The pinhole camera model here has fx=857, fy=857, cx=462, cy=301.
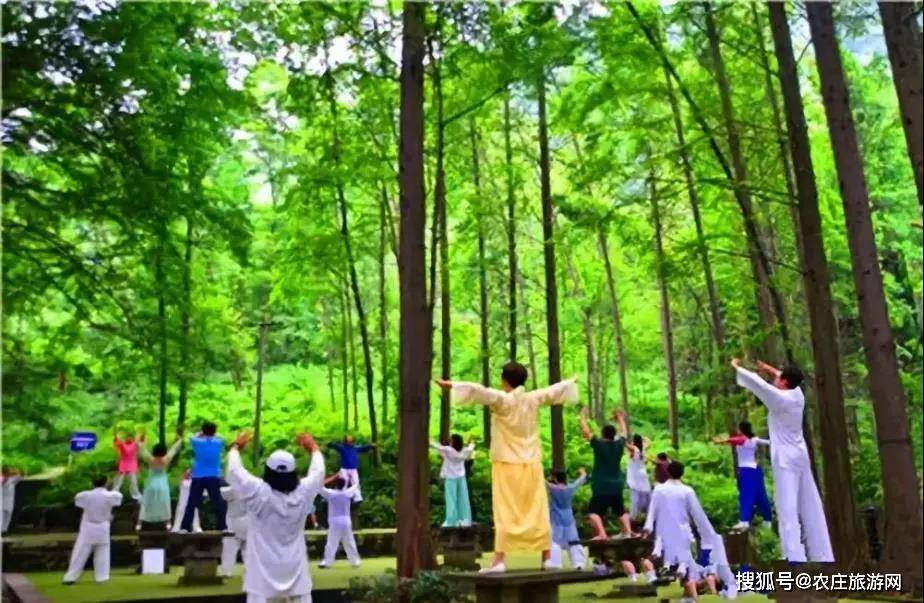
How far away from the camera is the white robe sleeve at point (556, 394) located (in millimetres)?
7086

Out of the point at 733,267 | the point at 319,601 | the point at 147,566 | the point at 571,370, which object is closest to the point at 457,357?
the point at 571,370

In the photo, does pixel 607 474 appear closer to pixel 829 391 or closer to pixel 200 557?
pixel 829 391

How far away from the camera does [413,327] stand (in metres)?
9.51

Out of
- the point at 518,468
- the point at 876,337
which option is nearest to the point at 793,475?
the point at 876,337

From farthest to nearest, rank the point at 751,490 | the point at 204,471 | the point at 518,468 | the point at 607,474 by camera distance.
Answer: the point at 204,471 → the point at 607,474 → the point at 751,490 → the point at 518,468

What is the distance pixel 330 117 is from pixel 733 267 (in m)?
8.38

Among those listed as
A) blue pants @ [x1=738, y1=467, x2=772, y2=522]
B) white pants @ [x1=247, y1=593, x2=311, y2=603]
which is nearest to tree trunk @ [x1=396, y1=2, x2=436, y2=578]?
white pants @ [x1=247, y1=593, x2=311, y2=603]

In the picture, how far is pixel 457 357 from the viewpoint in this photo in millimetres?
31828

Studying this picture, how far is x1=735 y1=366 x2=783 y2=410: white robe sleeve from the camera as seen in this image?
24.4ft

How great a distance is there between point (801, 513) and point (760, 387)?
4.32 ft

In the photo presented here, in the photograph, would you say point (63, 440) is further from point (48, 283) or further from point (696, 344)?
point (696, 344)

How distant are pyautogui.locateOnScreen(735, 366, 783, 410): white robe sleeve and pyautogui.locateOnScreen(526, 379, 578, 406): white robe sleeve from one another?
56.0 inches

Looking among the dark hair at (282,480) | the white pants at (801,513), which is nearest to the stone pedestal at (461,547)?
the white pants at (801,513)

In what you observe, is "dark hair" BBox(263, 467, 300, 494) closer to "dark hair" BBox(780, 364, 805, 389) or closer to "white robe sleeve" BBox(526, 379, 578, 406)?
"white robe sleeve" BBox(526, 379, 578, 406)
